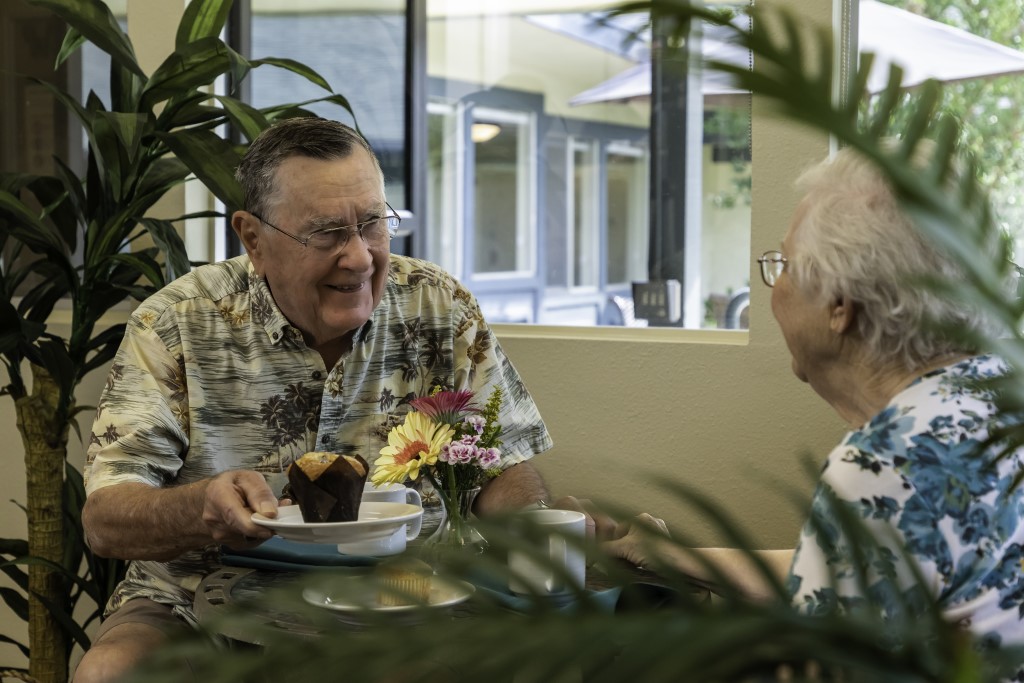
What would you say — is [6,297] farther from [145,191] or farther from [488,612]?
[488,612]

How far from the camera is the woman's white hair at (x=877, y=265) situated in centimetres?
123

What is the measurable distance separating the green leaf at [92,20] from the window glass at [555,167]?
4.35 feet

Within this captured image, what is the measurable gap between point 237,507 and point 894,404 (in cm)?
94

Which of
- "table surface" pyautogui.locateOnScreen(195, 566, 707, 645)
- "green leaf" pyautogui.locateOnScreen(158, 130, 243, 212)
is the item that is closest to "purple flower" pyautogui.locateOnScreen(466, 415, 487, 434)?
"table surface" pyautogui.locateOnScreen(195, 566, 707, 645)

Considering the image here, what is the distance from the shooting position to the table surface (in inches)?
58.6

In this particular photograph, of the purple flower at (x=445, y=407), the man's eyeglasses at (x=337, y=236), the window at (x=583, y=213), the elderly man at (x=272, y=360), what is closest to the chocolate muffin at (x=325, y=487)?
the purple flower at (x=445, y=407)

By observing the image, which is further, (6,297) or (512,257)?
(512,257)

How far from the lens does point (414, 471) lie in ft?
5.32

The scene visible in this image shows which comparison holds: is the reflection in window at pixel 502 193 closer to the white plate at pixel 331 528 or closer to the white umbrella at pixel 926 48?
the white umbrella at pixel 926 48

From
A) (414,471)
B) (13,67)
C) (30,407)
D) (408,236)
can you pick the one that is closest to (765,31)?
(414,471)

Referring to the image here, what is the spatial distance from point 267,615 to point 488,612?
3.45 feet

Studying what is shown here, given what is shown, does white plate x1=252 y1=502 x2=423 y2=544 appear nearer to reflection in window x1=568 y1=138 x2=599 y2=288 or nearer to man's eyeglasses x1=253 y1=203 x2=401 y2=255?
man's eyeglasses x1=253 y1=203 x2=401 y2=255

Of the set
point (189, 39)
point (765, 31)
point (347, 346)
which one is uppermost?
point (189, 39)

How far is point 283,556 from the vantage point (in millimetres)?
1834
